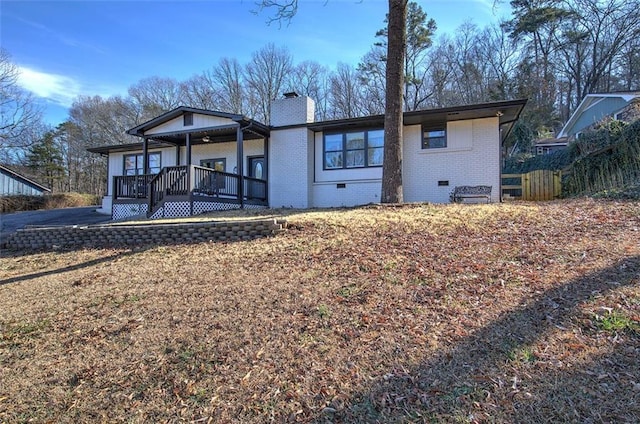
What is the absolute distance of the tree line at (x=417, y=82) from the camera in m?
27.4

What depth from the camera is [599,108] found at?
73.9 ft

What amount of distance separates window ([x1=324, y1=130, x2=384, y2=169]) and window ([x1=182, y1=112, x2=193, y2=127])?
5276 mm

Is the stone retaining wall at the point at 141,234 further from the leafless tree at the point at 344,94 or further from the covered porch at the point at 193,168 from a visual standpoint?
the leafless tree at the point at 344,94

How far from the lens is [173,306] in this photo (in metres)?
4.70

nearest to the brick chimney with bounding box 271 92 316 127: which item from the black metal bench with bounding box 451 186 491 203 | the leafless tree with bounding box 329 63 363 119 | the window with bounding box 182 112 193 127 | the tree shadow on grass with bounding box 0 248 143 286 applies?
the window with bounding box 182 112 193 127

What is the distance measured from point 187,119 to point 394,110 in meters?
8.59

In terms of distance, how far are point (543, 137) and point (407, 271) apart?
29827 millimetres

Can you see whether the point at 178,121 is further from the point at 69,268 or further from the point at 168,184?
the point at 69,268

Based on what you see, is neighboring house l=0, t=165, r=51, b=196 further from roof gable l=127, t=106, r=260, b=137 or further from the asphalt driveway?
roof gable l=127, t=106, r=260, b=137

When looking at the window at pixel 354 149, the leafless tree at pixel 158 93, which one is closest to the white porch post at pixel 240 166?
the window at pixel 354 149

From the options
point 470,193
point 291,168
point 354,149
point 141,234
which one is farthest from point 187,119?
point 470,193

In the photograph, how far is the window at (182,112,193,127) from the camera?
1462cm

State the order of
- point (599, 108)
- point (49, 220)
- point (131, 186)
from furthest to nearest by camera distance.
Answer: point (599, 108) < point (49, 220) < point (131, 186)

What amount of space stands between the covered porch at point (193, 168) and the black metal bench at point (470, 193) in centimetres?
727
